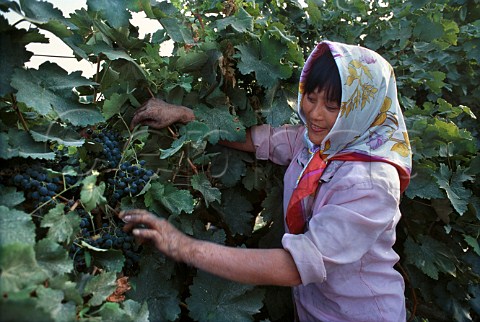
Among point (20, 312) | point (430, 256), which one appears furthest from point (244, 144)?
point (20, 312)

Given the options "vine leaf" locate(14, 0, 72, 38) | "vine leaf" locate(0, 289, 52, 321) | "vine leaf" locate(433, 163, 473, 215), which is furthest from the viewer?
"vine leaf" locate(433, 163, 473, 215)

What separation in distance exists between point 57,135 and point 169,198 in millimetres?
386

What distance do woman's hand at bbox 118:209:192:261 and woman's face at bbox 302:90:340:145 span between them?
25.2 inches

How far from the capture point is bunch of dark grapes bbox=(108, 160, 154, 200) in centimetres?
132

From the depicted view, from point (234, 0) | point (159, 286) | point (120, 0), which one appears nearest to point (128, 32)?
point (120, 0)

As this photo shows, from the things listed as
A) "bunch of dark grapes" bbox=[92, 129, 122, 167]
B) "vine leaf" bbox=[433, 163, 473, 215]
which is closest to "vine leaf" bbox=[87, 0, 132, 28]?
"bunch of dark grapes" bbox=[92, 129, 122, 167]

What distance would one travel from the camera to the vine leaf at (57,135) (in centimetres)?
122

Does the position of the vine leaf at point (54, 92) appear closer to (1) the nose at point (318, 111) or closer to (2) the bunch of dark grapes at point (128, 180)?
(2) the bunch of dark grapes at point (128, 180)

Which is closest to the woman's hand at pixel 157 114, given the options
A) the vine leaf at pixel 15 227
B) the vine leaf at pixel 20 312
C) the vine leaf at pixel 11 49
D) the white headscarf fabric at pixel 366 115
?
the vine leaf at pixel 11 49

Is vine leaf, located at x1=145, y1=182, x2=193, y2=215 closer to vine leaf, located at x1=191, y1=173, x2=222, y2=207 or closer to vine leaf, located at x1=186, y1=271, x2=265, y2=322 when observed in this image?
vine leaf, located at x1=191, y1=173, x2=222, y2=207

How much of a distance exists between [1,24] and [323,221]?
3.39ft

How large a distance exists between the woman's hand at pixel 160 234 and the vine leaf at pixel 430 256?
1.33 m

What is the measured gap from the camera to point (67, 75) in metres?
1.32

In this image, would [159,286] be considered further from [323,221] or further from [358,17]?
[358,17]
